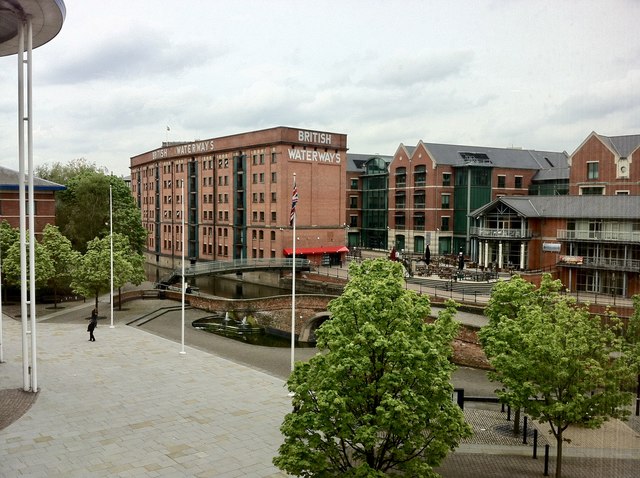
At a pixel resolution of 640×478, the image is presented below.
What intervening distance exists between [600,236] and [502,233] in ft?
29.4

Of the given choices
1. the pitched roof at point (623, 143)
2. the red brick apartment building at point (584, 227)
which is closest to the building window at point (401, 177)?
the red brick apartment building at point (584, 227)

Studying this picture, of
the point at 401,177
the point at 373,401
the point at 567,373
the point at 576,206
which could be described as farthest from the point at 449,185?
the point at 373,401

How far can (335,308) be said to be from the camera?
13469mm

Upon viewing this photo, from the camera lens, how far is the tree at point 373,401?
1164 cm

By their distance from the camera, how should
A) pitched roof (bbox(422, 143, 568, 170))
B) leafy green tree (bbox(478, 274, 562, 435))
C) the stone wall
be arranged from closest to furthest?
1. leafy green tree (bbox(478, 274, 562, 435))
2. the stone wall
3. pitched roof (bbox(422, 143, 568, 170))

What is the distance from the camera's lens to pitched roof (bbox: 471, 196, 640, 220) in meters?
42.8

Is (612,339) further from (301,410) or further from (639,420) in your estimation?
(301,410)

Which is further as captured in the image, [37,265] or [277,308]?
[277,308]

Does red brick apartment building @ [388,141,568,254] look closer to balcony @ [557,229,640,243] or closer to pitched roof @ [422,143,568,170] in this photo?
pitched roof @ [422,143,568,170]

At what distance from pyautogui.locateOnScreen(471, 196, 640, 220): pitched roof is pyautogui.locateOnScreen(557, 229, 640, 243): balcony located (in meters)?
1.18

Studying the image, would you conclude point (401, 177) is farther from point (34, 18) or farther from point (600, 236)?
point (34, 18)

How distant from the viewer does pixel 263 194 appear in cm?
6825

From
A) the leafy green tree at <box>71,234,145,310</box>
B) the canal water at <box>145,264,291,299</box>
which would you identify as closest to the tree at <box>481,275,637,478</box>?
the leafy green tree at <box>71,234,145,310</box>

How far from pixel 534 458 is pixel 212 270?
44.6 m
